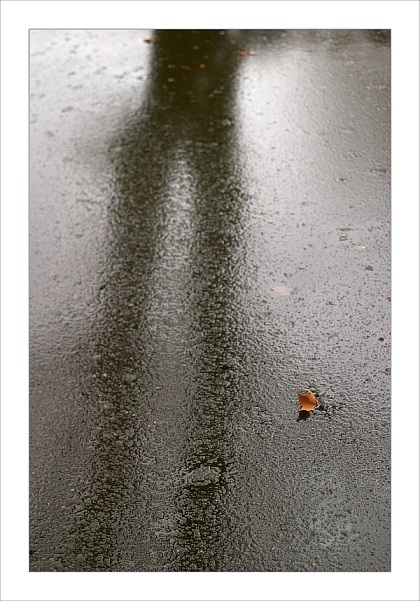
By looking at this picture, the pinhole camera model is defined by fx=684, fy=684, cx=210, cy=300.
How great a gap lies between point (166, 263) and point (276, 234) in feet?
1.97

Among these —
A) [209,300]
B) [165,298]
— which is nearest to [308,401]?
[209,300]

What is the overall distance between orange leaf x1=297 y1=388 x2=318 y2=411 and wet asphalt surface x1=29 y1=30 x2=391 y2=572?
0.11 feet

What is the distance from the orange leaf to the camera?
284 cm

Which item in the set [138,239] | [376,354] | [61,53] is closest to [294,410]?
[376,354]

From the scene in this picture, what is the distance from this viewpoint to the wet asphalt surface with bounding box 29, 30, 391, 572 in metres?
2.53

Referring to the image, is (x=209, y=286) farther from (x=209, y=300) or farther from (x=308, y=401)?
(x=308, y=401)

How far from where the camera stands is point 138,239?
355 centimetres

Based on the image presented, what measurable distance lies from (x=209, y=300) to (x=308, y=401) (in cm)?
71

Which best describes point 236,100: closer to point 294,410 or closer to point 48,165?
point 48,165

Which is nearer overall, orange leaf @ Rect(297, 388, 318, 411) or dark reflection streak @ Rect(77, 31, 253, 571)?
dark reflection streak @ Rect(77, 31, 253, 571)

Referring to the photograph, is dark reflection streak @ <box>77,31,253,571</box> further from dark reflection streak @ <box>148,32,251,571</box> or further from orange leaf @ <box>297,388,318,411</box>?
orange leaf @ <box>297,388,318,411</box>

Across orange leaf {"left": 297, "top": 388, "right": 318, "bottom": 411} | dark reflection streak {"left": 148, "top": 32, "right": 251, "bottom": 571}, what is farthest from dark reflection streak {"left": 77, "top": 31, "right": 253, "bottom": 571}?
orange leaf {"left": 297, "top": 388, "right": 318, "bottom": 411}

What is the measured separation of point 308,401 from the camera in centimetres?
286

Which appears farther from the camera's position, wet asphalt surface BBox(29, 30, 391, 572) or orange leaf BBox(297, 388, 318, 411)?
orange leaf BBox(297, 388, 318, 411)
